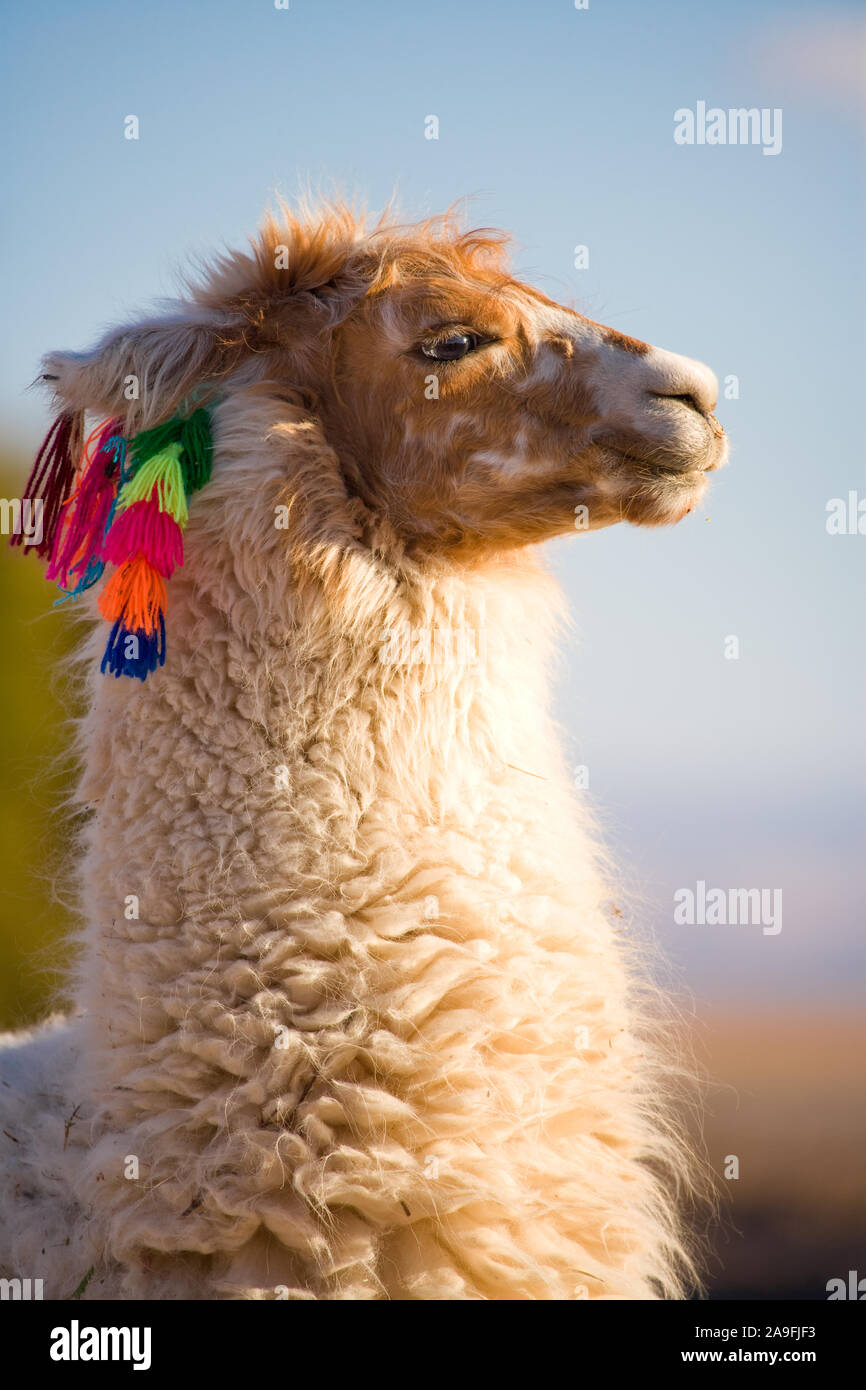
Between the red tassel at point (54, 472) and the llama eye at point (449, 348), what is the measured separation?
2.43 feet

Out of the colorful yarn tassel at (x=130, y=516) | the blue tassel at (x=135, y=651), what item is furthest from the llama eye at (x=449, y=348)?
the blue tassel at (x=135, y=651)

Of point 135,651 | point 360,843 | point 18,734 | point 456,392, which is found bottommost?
point 360,843

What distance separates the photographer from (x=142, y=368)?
2383 mm

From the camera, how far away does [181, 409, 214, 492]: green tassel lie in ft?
7.82

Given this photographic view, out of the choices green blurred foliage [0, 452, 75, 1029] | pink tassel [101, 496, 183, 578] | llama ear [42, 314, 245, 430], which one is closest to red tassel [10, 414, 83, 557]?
llama ear [42, 314, 245, 430]

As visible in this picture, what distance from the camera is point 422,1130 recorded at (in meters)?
2.11


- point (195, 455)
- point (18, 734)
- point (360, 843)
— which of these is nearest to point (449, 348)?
point (195, 455)

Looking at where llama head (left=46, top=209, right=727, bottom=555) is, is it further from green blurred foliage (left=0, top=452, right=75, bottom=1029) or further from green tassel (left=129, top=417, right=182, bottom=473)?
green blurred foliage (left=0, top=452, right=75, bottom=1029)

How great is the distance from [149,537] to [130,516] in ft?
0.19

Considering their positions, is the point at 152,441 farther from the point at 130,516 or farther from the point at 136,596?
the point at 136,596

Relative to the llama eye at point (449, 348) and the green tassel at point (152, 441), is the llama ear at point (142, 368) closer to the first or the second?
the green tassel at point (152, 441)

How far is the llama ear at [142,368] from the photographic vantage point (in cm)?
238
